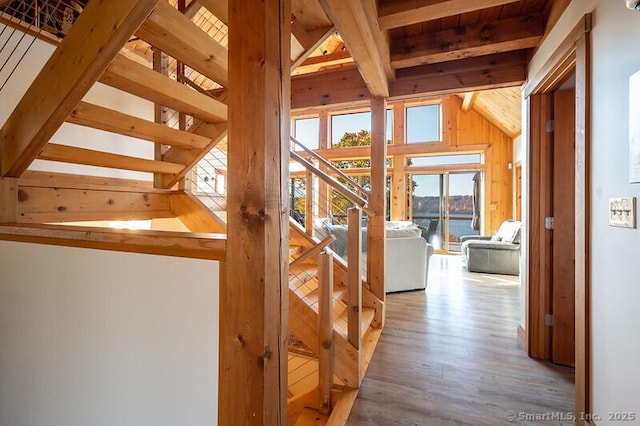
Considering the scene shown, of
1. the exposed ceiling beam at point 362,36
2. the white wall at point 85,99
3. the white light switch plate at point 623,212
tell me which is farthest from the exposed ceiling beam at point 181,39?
the white wall at point 85,99

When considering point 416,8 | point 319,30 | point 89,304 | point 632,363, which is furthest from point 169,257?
point 416,8

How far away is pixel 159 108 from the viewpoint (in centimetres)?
237

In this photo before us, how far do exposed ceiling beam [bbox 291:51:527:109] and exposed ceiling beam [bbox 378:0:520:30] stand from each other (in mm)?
862

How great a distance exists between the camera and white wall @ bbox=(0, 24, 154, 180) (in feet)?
9.41

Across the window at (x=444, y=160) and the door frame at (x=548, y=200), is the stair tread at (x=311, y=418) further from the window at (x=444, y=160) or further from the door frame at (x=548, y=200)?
the window at (x=444, y=160)

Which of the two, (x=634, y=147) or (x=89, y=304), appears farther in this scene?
(x=89, y=304)

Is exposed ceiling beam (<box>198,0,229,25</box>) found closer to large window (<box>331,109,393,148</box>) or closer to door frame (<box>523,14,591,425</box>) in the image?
door frame (<box>523,14,591,425</box>)

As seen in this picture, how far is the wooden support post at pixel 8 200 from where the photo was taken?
5.11 ft

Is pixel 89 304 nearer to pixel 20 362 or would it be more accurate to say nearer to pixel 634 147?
pixel 20 362

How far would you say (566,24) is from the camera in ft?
5.63

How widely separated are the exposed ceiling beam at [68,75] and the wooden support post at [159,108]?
0.77 meters

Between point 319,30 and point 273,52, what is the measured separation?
4.30 feet

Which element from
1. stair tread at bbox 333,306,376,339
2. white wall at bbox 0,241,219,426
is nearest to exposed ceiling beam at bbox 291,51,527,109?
stair tread at bbox 333,306,376,339

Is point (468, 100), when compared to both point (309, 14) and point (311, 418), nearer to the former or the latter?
point (309, 14)
